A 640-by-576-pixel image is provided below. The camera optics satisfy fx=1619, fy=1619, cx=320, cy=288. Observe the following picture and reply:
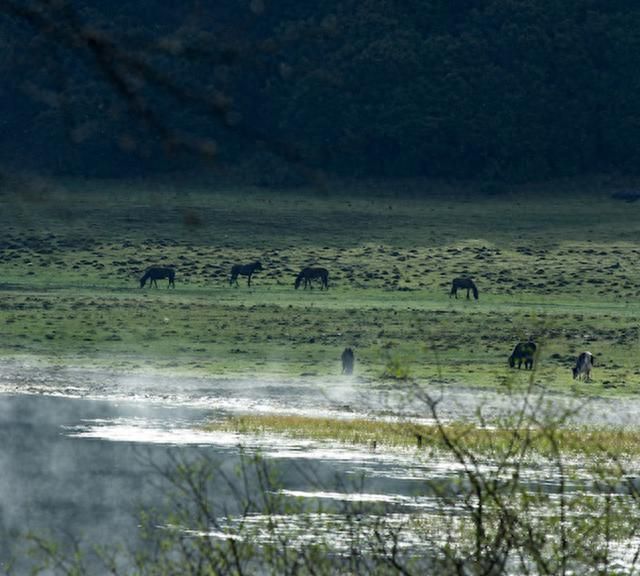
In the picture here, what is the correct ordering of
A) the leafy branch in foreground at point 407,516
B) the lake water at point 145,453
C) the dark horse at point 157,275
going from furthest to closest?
the dark horse at point 157,275, the lake water at point 145,453, the leafy branch in foreground at point 407,516

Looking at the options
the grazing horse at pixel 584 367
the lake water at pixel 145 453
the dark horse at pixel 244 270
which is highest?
the dark horse at pixel 244 270

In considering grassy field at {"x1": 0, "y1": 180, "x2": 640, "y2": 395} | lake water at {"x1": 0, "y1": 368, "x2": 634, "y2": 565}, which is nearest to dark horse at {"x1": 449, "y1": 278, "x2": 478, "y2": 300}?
grassy field at {"x1": 0, "y1": 180, "x2": 640, "y2": 395}

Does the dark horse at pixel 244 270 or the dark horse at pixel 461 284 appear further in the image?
the dark horse at pixel 244 270

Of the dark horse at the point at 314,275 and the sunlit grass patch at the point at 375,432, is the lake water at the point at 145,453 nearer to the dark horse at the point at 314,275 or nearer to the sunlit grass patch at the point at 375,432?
the sunlit grass patch at the point at 375,432

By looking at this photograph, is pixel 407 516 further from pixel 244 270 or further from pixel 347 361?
pixel 244 270

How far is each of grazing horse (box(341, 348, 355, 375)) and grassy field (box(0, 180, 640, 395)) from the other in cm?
69

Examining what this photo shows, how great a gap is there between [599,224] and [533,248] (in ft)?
25.4

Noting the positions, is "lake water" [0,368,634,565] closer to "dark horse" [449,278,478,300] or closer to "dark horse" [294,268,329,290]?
"dark horse" [449,278,478,300]

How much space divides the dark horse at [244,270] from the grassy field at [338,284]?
1.72ft

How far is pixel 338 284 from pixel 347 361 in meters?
18.1

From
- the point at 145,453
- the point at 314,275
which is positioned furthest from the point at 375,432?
the point at 314,275

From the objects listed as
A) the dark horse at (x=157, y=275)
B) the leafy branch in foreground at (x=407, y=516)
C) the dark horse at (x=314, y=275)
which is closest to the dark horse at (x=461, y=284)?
the dark horse at (x=314, y=275)

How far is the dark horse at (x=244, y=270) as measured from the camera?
2200 inches

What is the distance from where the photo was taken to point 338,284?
184ft
